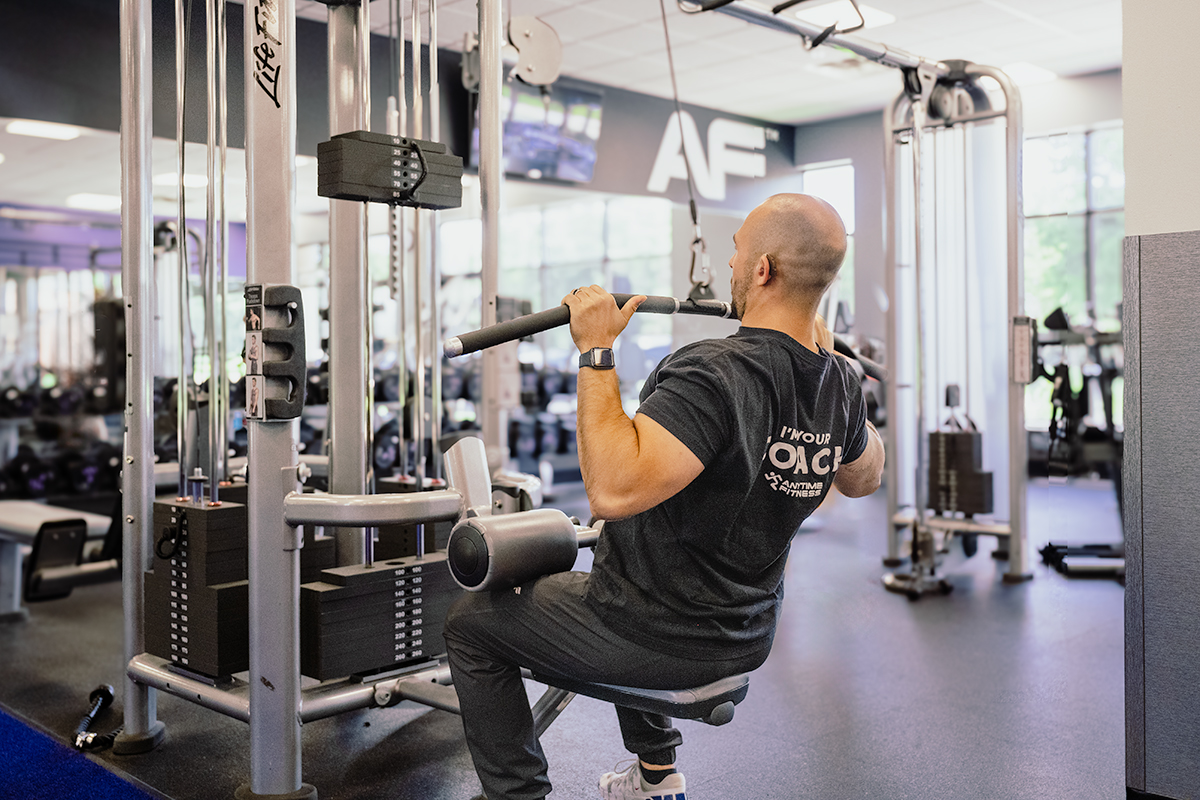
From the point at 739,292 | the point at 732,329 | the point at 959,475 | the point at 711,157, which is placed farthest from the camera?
the point at 711,157

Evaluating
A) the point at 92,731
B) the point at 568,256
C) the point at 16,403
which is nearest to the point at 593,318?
the point at 92,731

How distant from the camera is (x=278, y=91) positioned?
7.38 ft

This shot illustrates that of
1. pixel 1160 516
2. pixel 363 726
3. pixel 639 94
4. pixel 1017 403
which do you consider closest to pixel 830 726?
pixel 1160 516

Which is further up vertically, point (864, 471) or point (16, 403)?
point (16, 403)

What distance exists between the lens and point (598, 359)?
165cm

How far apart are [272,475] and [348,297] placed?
1.97 ft

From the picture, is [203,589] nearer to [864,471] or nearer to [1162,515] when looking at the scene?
[864,471]

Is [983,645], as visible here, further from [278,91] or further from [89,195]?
[89,195]

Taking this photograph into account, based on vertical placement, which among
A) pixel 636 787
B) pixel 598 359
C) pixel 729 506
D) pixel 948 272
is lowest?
pixel 636 787

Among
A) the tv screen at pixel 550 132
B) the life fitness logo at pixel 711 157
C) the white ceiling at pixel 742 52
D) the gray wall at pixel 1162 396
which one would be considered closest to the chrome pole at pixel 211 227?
the white ceiling at pixel 742 52

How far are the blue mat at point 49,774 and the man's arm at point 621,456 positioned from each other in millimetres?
1543

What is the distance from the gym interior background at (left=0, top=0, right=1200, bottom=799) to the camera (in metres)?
2.31

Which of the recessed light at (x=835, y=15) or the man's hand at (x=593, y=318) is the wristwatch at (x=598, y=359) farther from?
the recessed light at (x=835, y=15)

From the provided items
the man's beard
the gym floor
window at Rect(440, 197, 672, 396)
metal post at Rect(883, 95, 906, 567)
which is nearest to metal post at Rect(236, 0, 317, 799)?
the gym floor
